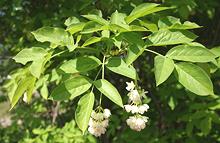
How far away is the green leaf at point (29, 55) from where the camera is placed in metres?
1.62

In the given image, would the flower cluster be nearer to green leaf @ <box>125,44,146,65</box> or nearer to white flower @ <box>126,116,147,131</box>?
white flower @ <box>126,116,147,131</box>

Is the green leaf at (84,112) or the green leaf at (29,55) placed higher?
the green leaf at (29,55)

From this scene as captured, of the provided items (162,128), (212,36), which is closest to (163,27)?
(162,128)

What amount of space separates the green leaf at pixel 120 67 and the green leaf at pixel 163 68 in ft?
0.31

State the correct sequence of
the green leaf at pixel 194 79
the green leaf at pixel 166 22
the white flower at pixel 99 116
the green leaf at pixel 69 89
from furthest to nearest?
the green leaf at pixel 166 22
the white flower at pixel 99 116
the green leaf at pixel 69 89
the green leaf at pixel 194 79

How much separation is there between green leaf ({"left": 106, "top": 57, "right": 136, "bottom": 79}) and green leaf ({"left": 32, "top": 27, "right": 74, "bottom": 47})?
184mm

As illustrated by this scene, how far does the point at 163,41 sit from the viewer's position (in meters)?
1.53

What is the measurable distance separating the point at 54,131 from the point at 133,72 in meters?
1.60

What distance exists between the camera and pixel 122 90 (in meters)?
3.32

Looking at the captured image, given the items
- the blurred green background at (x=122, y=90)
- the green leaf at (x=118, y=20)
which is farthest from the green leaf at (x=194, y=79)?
the blurred green background at (x=122, y=90)

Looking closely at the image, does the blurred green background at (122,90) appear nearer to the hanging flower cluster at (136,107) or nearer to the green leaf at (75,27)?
the green leaf at (75,27)

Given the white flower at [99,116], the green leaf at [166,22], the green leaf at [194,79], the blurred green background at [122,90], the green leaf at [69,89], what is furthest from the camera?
the blurred green background at [122,90]

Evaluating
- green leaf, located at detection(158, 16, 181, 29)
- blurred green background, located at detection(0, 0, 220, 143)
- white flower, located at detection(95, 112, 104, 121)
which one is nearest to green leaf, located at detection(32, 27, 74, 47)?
white flower, located at detection(95, 112, 104, 121)

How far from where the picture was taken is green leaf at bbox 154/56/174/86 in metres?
1.38
